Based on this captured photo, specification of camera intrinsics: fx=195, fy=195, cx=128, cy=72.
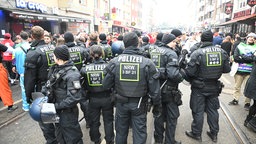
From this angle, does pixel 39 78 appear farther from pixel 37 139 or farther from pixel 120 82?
pixel 120 82

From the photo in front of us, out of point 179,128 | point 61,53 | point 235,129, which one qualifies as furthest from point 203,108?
point 61,53

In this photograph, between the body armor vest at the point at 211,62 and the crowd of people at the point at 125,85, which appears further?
the body armor vest at the point at 211,62

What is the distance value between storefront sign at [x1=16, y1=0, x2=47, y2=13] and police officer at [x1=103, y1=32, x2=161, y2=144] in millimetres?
10760

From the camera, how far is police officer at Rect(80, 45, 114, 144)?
344 cm

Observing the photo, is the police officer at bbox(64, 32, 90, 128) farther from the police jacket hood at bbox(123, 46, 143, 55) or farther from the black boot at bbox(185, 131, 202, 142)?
the black boot at bbox(185, 131, 202, 142)

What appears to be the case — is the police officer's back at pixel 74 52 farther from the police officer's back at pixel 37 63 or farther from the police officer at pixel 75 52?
the police officer's back at pixel 37 63

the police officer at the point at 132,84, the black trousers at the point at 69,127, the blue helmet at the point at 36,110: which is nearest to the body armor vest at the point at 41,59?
the blue helmet at the point at 36,110

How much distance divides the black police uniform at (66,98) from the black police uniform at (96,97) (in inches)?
18.7

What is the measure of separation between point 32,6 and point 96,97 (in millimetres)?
11137

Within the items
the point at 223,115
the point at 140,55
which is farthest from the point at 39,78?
the point at 223,115

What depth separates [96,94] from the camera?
139 inches

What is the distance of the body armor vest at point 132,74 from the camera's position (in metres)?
2.83

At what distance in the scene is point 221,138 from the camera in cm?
411

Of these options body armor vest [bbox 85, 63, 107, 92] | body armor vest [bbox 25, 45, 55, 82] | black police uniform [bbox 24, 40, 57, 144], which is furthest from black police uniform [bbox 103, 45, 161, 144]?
body armor vest [bbox 25, 45, 55, 82]
